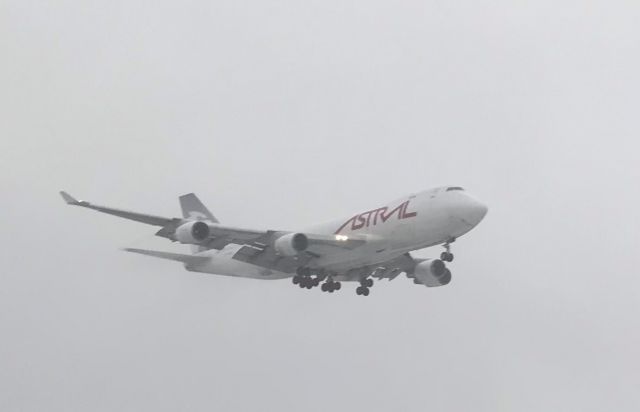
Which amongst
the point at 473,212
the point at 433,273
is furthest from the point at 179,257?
the point at 473,212

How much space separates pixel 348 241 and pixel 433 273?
25.9 ft

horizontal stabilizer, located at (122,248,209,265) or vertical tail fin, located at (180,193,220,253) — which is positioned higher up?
vertical tail fin, located at (180,193,220,253)

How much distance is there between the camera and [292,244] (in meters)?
59.4

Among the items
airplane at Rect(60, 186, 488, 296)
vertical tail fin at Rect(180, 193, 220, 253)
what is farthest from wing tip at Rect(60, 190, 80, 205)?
vertical tail fin at Rect(180, 193, 220, 253)

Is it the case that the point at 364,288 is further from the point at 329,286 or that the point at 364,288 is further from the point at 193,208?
the point at 193,208

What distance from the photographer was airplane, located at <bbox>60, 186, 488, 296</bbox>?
57.8 metres

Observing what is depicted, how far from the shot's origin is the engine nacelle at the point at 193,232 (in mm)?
58406

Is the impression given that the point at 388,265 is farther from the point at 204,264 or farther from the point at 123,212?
the point at 123,212

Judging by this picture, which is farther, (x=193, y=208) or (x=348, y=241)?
(x=193, y=208)

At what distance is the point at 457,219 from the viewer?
57219 millimetres

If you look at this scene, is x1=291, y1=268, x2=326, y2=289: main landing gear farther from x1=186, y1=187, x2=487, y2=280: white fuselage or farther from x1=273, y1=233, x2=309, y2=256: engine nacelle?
x1=273, y1=233, x2=309, y2=256: engine nacelle

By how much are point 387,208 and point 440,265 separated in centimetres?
747

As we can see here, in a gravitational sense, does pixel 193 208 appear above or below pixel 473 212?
above

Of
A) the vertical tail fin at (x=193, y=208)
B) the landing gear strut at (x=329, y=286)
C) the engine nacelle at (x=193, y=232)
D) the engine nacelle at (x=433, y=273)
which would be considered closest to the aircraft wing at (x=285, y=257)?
the landing gear strut at (x=329, y=286)
